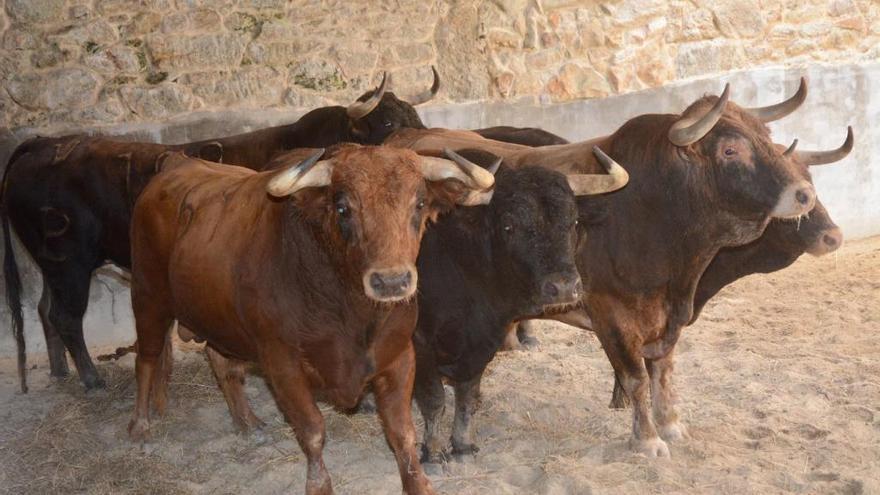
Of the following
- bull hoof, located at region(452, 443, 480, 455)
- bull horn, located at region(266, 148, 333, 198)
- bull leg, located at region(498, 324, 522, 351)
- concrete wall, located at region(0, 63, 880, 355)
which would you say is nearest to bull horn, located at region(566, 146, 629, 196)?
bull horn, located at region(266, 148, 333, 198)

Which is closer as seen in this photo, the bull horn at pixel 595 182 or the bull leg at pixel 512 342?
the bull horn at pixel 595 182

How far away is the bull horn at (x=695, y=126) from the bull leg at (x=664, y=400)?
1136 mm

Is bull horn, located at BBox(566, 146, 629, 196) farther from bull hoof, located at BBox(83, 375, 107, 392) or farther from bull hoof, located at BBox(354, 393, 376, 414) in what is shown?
bull hoof, located at BBox(83, 375, 107, 392)

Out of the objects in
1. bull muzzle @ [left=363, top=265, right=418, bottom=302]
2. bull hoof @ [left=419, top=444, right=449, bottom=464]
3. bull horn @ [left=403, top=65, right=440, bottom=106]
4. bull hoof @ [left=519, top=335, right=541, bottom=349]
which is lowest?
bull hoof @ [left=519, top=335, right=541, bottom=349]

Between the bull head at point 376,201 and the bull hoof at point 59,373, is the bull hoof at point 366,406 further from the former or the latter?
the bull hoof at point 59,373

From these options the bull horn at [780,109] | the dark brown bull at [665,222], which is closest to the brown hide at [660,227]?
the dark brown bull at [665,222]

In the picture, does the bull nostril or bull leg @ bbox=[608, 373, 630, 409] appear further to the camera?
bull leg @ bbox=[608, 373, 630, 409]

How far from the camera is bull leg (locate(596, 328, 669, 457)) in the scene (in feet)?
16.9

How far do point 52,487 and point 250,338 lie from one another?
142 centimetres

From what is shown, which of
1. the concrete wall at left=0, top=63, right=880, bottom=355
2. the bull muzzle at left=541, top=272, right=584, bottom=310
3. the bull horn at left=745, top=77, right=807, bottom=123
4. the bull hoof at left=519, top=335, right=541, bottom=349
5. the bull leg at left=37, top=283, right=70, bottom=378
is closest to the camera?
the bull muzzle at left=541, top=272, right=584, bottom=310

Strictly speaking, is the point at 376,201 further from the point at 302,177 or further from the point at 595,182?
the point at 595,182

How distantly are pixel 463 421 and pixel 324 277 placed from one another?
1263mm

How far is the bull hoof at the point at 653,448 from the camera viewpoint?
515 centimetres

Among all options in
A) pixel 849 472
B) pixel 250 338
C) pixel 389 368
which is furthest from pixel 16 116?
pixel 849 472
